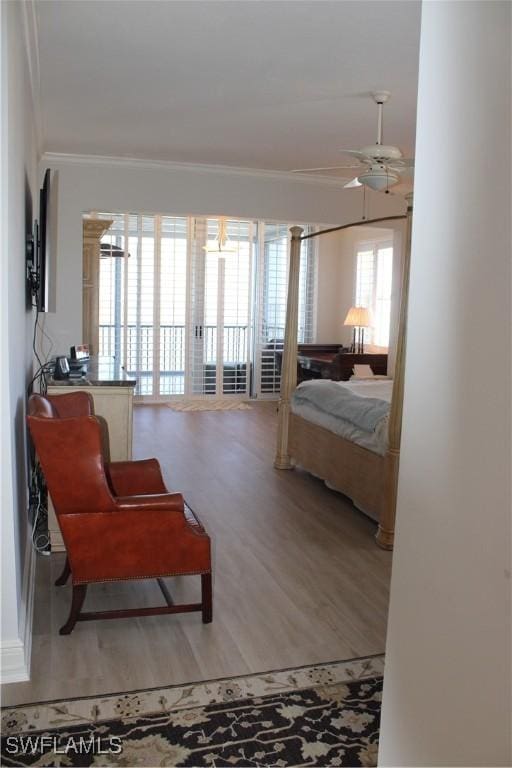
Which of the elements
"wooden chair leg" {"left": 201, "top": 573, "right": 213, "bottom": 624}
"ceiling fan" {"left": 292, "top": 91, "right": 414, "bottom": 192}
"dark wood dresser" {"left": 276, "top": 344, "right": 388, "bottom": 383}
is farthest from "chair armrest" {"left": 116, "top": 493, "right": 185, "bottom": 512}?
"dark wood dresser" {"left": 276, "top": 344, "right": 388, "bottom": 383}

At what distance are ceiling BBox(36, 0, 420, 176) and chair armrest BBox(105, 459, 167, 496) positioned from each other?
2239 millimetres

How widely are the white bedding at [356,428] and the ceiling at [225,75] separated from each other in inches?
80.2

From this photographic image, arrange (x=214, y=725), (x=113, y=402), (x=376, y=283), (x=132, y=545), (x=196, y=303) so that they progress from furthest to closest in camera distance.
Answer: (x=196, y=303) < (x=376, y=283) < (x=113, y=402) < (x=132, y=545) < (x=214, y=725)

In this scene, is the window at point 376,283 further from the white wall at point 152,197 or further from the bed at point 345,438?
the bed at point 345,438

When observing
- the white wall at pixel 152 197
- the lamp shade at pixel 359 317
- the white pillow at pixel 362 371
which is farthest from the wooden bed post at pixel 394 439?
the lamp shade at pixel 359 317

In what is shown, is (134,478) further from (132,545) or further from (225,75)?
(225,75)

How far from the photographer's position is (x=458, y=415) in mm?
1413

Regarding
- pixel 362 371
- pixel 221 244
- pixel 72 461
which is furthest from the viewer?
pixel 221 244

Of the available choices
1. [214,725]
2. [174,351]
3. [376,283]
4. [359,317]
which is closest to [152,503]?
[214,725]

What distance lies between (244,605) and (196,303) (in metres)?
6.66

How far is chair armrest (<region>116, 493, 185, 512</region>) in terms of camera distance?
2.87 meters

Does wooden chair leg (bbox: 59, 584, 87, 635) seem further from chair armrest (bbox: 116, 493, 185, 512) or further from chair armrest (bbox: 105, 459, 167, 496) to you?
chair armrest (bbox: 105, 459, 167, 496)

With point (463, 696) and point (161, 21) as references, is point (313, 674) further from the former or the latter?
point (161, 21)

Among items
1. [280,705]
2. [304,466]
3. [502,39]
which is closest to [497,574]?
[502,39]
